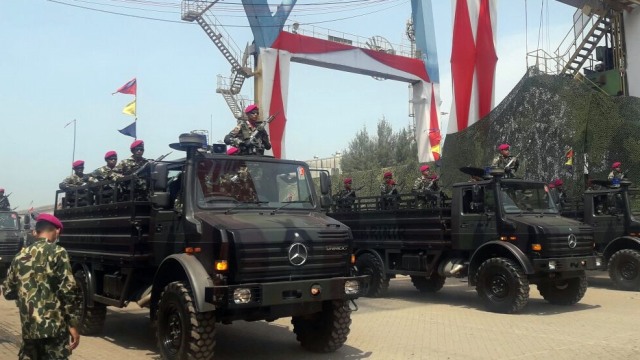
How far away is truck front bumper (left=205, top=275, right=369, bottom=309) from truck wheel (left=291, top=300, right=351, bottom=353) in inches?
13.6

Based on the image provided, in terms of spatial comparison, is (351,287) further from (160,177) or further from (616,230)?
(616,230)

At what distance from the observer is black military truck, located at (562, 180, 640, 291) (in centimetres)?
1205

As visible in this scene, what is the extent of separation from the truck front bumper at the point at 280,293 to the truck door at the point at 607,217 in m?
8.51

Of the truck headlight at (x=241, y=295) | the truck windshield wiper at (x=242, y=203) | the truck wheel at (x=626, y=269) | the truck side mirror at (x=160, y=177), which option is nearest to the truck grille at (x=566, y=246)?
the truck wheel at (x=626, y=269)

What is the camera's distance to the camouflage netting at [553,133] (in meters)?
Result: 16.9

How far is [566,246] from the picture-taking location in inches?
376

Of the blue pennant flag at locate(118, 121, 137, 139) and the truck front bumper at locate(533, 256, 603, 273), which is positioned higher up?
the blue pennant flag at locate(118, 121, 137, 139)

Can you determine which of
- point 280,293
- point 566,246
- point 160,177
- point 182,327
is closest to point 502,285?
point 566,246

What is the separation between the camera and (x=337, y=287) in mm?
6180

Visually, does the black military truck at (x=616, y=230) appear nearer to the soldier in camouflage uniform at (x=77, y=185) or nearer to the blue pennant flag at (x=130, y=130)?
the soldier in camouflage uniform at (x=77, y=185)

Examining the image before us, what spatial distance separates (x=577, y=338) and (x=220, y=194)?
4.83m

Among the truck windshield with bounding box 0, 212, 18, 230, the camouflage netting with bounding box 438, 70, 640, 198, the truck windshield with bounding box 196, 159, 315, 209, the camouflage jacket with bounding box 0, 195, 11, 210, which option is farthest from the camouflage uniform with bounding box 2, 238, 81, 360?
the camouflage netting with bounding box 438, 70, 640, 198

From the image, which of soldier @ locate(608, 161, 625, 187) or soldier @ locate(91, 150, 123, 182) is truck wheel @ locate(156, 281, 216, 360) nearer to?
soldier @ locate(91, 150, 123, 182)

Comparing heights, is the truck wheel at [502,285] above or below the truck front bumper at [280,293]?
below
